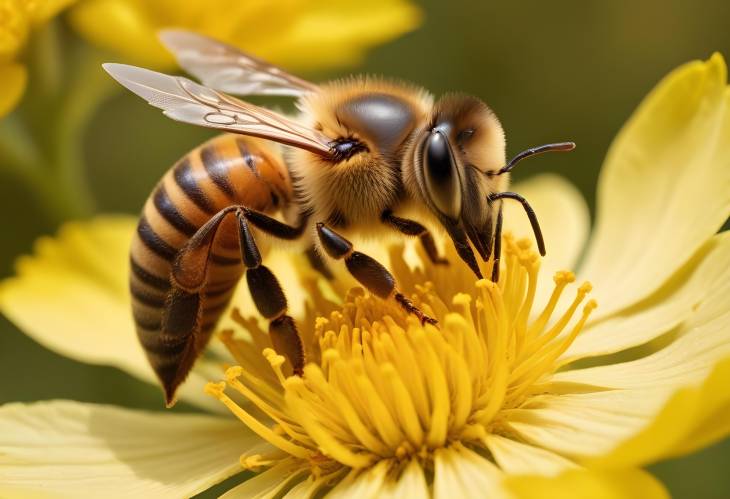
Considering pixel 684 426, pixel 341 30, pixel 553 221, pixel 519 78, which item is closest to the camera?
pixel 684 426

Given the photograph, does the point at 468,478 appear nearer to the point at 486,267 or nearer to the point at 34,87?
the point at 486,267

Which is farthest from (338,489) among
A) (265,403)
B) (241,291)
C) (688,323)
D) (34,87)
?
(34,87)

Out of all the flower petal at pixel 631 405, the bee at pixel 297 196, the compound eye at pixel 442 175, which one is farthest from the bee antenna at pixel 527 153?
the flower petal at pixel 631 405

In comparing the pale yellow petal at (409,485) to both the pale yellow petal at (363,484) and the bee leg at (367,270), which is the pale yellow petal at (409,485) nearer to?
the pale yellow petal at (363,484)

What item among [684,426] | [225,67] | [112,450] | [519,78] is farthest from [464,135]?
[519,78]

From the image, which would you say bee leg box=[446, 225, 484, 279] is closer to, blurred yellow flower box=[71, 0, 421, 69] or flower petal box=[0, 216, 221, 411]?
flower petal box=[0, 216, 221, 411]

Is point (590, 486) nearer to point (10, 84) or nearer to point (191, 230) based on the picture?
point (191, 230)

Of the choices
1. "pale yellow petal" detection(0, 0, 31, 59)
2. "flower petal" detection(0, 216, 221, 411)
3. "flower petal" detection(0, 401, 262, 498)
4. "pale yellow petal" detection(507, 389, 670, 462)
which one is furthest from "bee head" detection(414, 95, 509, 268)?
"pale yellow petal" detection(0, 0, 31, 59)
